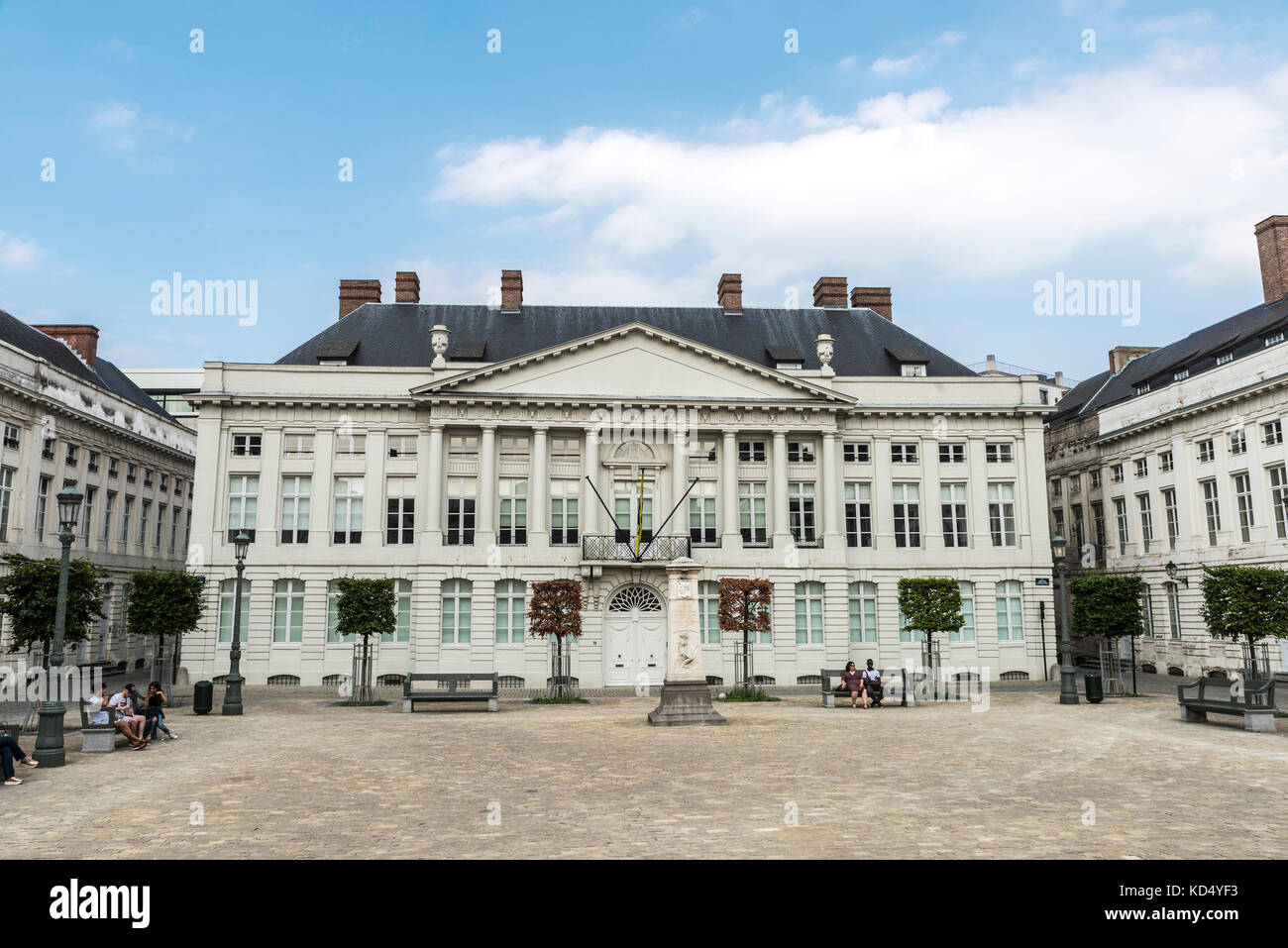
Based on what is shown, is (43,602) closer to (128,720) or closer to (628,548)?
(128,720)

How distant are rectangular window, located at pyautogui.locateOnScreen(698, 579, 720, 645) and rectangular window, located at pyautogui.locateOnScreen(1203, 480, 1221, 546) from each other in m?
20.6

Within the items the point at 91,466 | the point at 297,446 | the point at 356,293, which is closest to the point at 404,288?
the point at 356,293

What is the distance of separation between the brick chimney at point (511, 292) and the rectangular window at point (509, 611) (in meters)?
14.0

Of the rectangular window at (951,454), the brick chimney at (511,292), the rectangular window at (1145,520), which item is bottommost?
the rectangular window at (1145,520)

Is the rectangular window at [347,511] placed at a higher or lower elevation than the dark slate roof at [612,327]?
lower

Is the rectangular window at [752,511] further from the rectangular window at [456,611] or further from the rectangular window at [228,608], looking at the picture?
the rectangular window at [228,608]

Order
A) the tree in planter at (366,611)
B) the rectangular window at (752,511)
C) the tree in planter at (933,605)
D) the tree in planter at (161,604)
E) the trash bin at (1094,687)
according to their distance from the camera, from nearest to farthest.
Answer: the trash bin at (1094,687) < the tree in planter at (161,604) < the tree in planter at (366,611) < the tree in planter at (933,605) < the rectangular window at (752,511)

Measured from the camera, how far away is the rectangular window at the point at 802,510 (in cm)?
3762

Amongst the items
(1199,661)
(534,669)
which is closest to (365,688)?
(534,669)

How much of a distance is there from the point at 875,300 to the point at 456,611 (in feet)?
83.8

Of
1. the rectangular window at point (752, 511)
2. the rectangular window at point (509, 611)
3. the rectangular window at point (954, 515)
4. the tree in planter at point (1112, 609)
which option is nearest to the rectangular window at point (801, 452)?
the rectangular window at point (752, 511)

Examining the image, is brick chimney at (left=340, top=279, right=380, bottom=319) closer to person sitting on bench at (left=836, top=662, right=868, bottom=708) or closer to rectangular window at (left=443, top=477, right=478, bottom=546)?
rectangular window at (left=443, top=477, right=478, bottom=546)

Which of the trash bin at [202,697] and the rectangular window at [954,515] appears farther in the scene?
the rectangular window at [954,515]

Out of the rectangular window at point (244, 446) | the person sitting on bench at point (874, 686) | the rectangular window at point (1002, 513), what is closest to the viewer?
the person sitting on bench at point (874, 686)
